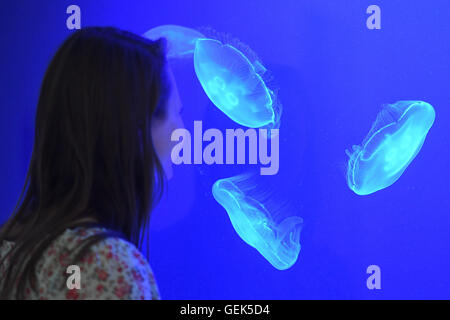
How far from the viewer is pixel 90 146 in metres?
0.79

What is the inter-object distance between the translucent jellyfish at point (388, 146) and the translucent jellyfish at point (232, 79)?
13.2 inches

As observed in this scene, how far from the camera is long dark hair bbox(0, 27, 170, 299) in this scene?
773mm

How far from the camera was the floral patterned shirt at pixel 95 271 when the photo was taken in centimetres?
72

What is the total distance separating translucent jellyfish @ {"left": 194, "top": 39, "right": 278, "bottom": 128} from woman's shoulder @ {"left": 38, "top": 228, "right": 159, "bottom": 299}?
106 cm

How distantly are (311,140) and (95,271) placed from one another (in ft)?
3.84

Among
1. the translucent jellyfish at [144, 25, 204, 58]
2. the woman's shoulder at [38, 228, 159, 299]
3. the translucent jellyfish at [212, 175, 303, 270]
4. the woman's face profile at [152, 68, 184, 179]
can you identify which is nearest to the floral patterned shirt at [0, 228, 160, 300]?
the woman's shoulder at [38, 228, 159, 299]

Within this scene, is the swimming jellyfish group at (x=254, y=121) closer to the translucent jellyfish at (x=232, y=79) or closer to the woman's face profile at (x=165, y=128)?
the translucent jellyfish at (x=232, y=79)

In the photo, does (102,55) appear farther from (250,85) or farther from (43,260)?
(250,85)

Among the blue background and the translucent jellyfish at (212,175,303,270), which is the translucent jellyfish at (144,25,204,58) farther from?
the translucent jellyfish at (212,175,303,270)

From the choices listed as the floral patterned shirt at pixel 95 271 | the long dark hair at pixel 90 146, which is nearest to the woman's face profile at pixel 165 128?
the long dark hair at pixel 90 146

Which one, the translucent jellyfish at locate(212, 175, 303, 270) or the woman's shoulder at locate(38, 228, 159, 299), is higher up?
the translucent jellyfish at locate(212, 175, 303, 270)

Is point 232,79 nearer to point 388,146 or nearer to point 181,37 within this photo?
point 181,37
